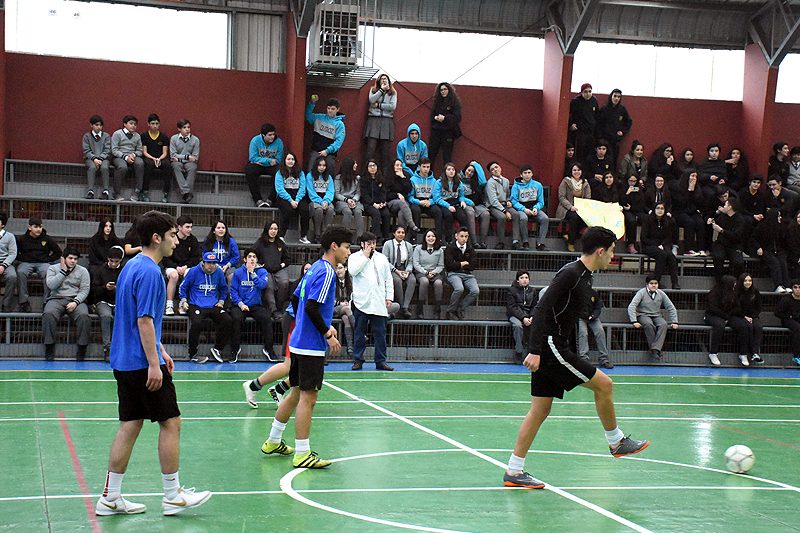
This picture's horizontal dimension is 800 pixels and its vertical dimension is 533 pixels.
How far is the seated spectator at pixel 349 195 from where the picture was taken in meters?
19.1

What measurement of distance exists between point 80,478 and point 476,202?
14.4 meters

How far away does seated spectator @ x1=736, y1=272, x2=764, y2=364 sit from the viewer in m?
18.4

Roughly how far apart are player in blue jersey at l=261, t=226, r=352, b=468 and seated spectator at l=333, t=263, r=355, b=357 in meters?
8.55

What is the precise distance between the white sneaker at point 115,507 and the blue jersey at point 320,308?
205cm

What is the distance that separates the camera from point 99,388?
40.8ft

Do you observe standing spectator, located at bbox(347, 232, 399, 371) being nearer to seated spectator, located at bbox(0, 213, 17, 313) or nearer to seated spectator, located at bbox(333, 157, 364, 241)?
seated spectator, located at bbox(333, 157, 364, 241)

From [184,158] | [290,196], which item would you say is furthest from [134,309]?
[184,158]

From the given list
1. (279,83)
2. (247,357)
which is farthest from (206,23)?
(247,357)

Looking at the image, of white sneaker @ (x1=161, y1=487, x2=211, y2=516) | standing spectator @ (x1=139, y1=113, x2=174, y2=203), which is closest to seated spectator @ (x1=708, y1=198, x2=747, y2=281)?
standing spectator @ (x1=139, y1=113, x2=174, y2=203)

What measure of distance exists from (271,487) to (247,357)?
375 inches

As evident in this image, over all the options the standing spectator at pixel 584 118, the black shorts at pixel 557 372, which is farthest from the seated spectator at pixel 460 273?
the black shorts at pixel 557 372

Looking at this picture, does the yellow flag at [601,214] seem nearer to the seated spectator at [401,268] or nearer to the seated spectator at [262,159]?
the seated spectator at [401,268]

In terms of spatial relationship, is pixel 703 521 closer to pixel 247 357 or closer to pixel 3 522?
pixel 3 522

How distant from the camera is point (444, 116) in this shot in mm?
21281
